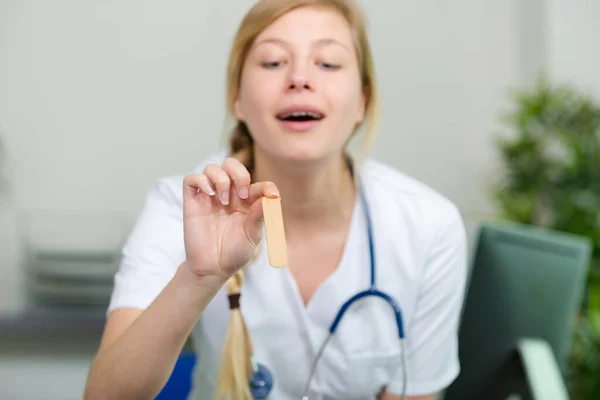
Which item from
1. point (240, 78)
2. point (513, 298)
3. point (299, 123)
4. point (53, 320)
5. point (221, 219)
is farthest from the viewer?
point (53, 320)

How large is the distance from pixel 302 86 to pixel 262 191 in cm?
28

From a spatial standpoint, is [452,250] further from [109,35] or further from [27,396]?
[27,396]

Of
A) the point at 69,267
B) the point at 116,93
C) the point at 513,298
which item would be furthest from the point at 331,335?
the point at 116,93

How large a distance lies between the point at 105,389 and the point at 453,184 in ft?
4.56

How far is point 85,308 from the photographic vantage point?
1.61 metres

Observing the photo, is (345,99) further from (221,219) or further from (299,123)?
(221,219)

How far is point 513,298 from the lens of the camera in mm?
1307

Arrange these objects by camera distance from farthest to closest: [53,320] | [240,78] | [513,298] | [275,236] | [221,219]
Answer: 1. [53,320]
2. [513,298]
3. [240,78]
4. [221,219]
5. [275,236]

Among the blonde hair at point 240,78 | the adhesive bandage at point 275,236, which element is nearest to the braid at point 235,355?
the blonde hair at point 240,78

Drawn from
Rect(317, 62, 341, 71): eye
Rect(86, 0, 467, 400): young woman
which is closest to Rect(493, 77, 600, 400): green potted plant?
Rect(86, 0, 467, 400): young woman

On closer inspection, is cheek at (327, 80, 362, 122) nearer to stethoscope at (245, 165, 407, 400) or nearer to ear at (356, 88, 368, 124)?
ear at (356, 88, 368, 124)

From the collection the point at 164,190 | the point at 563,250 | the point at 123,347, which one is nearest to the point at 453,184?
the point at 563,250

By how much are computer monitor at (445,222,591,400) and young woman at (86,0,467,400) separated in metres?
0.33

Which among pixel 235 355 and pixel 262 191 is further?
pixel 235 355
